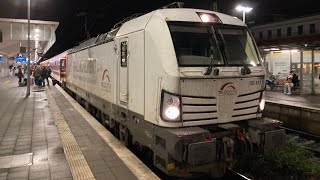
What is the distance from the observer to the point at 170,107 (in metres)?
4.91

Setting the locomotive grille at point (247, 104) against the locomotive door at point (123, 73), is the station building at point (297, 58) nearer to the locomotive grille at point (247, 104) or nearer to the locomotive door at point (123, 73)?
the locomotive grille at point (247, 104)

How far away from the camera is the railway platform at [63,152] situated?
207 inches

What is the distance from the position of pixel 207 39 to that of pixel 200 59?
470mm

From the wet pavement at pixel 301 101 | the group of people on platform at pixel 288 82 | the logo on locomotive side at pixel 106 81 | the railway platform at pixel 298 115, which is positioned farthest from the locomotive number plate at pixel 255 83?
the group of people on platform at pixel 288 82

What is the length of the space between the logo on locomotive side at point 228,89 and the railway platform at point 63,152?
1681 millimetres

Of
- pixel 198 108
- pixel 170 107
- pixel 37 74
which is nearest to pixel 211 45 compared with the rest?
pixel 198 108

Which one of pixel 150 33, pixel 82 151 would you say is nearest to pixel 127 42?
pixel 150 33

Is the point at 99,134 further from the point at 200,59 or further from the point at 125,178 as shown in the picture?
the point at 200,59

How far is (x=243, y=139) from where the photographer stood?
5.38 meters

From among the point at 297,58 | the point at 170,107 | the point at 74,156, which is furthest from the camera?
the point at 297,58

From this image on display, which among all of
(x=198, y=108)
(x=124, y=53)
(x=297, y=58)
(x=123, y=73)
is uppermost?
(x=297, y=58)

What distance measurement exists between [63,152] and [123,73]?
6.40 feet

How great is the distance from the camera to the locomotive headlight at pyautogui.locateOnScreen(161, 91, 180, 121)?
4891 mm

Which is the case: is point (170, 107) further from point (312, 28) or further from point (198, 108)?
point (312, 28)
